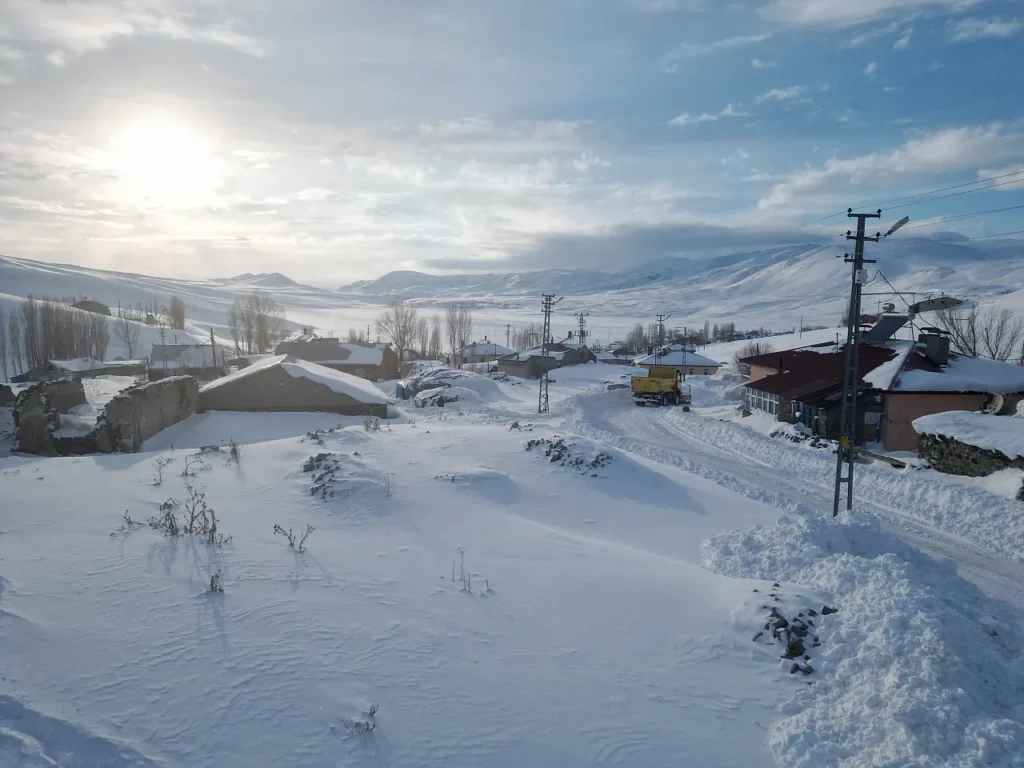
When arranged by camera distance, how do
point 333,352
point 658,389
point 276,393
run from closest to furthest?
point 276,393
point 658,389
point 333,352

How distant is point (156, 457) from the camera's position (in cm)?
1606

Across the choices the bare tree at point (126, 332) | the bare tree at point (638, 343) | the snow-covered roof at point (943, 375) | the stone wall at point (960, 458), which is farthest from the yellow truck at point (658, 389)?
the bare tree at point (126, 332)

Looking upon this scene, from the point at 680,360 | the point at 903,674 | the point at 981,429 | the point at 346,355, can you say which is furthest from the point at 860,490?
the point at 680,360

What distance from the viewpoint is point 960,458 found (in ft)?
63.6

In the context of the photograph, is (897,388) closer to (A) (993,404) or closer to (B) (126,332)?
(A) (993,404)

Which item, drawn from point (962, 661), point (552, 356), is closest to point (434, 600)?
point (962, 661)

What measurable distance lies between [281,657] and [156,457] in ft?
39.6

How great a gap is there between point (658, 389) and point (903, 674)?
35.7 meters

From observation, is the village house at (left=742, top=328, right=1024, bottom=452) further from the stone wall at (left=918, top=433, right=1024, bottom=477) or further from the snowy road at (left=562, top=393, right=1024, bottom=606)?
the stone wall at (left=918, top=433, right=1024, bottom=477)

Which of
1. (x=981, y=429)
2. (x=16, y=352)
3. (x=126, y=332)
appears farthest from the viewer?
(x=126, y=332)

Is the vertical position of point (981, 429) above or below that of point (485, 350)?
below

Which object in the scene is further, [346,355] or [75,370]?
[346,355]

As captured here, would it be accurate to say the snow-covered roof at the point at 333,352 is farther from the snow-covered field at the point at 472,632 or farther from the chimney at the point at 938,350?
the chimney at the point at 938,350

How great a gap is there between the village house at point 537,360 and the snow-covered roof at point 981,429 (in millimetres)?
39848
